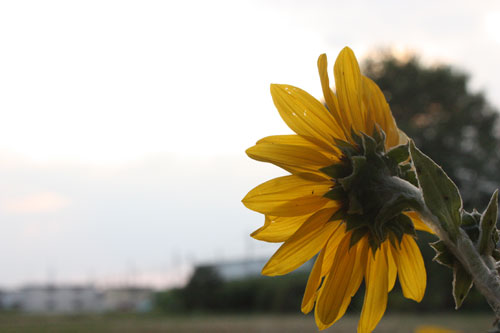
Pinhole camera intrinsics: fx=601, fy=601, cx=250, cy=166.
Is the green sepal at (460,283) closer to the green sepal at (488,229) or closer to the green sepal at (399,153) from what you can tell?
the green sepal at (488,229)

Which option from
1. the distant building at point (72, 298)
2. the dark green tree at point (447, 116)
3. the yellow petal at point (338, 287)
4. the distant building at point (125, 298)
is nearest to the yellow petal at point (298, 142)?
the yellow petal at point (338, 287)

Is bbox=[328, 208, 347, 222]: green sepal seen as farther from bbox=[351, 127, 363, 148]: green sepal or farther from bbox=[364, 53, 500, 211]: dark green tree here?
bbox=[364, 53, 500, 211]: dark green tree

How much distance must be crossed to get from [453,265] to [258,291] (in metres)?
21.3

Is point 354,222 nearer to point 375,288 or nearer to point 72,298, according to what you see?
point 375,288

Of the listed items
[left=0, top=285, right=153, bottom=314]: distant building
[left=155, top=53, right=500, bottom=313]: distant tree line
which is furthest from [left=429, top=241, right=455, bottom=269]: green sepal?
[left=0, top=285, right=153, bottom=314]: distant building

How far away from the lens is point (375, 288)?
727 millimetres

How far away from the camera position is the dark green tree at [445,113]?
2005cm

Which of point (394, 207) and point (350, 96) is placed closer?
point (394, 207)

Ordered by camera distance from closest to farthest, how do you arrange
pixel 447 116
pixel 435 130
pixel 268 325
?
pixel 268 325
pixel 435 130
pixel 447 116

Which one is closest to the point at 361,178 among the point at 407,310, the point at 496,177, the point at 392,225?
the point at 392,225

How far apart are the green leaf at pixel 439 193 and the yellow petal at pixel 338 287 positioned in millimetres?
164

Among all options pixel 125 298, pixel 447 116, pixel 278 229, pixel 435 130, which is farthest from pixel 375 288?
pixel 125 298

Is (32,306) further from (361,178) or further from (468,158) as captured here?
(361,178)

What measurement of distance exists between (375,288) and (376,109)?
0.22m
